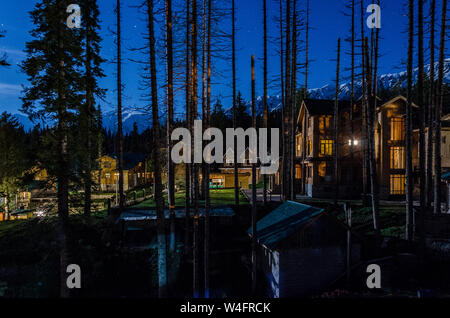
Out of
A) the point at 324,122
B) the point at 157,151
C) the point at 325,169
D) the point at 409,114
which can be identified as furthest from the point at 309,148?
the point at 157,151

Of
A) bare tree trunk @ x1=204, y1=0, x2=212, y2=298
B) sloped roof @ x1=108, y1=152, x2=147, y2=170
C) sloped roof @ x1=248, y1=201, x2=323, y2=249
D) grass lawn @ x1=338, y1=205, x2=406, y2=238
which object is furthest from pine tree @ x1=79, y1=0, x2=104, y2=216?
sloped roof @ x1=108, y1=152, x2=147, y2=170

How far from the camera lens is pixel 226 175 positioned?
131 feet

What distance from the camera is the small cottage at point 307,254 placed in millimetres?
10016

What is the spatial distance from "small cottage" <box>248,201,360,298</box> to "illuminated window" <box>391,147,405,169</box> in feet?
62.6

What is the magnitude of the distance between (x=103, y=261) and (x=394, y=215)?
69.2 ft

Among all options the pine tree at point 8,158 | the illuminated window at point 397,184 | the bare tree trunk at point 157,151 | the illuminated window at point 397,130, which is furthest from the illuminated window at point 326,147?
the pine tree at point 8,158

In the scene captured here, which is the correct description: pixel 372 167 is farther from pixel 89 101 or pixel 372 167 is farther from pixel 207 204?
pixel 89 101

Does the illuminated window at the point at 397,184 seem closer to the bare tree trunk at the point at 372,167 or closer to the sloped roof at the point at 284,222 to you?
the bare tree trunk at the point at 372,167

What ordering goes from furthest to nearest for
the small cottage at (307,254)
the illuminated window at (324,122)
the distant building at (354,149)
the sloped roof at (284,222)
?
the illuminated window at (324,122) < the distant building at (354,149) < the sloped roof at (284,222) < the small cottage at (307,254)

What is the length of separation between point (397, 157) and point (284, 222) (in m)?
21.7

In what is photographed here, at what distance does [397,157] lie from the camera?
25.2 m

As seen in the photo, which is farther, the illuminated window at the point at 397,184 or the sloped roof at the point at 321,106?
the sloped roof at the point at 321,106

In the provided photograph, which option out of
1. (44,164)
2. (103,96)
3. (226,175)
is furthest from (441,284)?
(226,175)
